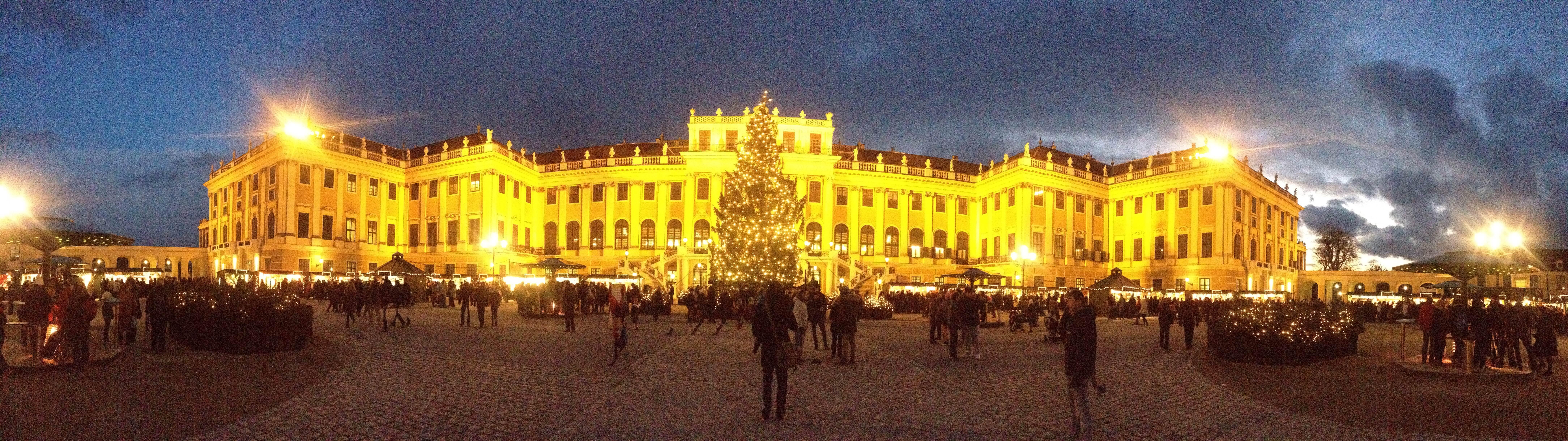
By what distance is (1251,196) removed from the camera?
54.2 meters

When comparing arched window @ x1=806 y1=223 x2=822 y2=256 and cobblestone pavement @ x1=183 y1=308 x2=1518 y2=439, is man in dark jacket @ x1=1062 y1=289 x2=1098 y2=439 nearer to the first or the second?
cobblestone pavement @ x1=183 y1=308 x2=1518 y2=439

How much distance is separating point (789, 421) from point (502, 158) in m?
46.5

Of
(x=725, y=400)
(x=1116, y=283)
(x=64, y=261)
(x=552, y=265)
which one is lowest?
Result: (x=725, y=400)

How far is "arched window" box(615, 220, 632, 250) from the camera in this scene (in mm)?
54312

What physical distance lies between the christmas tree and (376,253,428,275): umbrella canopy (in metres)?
10.3

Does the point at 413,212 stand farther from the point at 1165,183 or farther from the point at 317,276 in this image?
the point at 1165,183

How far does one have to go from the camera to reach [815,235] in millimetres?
52812

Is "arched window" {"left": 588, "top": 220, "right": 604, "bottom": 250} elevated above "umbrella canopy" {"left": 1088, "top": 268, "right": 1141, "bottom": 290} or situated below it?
above

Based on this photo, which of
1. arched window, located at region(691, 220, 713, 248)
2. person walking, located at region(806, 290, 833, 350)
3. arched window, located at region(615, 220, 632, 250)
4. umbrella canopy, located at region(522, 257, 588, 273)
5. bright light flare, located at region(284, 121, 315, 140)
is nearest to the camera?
person walking, located at region(806, 290, 833, 350)

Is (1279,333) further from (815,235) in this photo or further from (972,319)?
(815,235)

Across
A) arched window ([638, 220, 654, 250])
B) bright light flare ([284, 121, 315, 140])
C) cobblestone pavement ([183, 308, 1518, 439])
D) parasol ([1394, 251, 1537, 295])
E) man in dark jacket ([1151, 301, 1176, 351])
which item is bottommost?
cobblestone pavement ([183, 308, 1518, 439])

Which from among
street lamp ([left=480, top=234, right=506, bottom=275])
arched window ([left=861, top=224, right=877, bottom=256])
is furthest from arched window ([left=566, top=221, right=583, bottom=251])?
arched window ([left=861, top=224, right=877, bottom=256])

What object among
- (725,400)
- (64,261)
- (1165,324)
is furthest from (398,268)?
(1165,324)

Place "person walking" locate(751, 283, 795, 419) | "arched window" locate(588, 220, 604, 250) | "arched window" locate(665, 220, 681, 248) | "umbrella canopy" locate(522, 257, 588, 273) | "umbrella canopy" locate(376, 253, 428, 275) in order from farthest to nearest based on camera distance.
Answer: "arched window" locate(588, 220, 604, 250)
"arched window" locate(665, 220, 681, 248)
"umbrella canopy" locate(522, 257, 588, 273)
"umbrella canopy" locate(376, 253, 428, 275)
"person walking" locate(751, 283, 795, 419)
